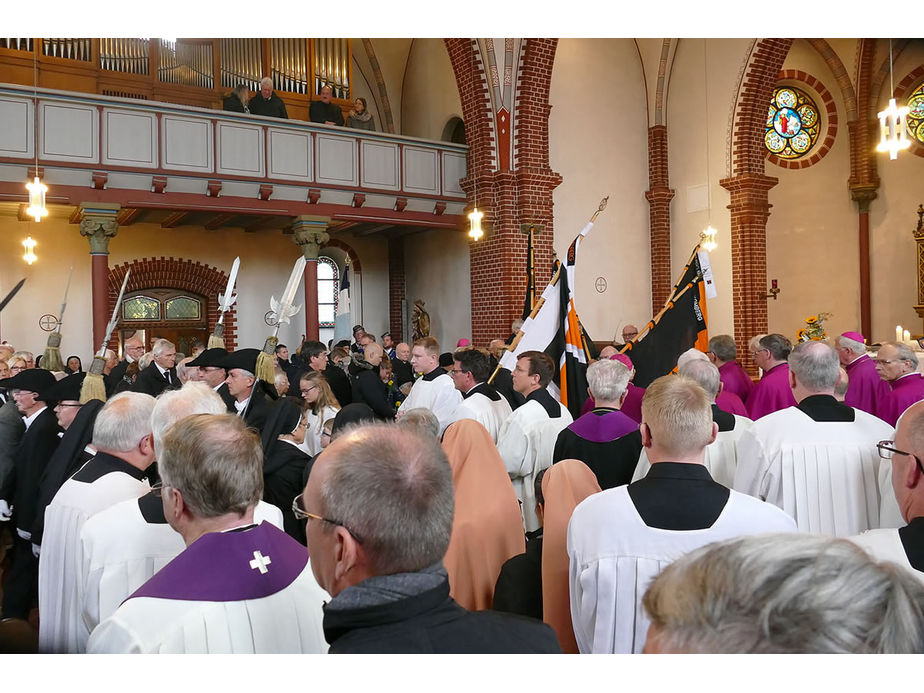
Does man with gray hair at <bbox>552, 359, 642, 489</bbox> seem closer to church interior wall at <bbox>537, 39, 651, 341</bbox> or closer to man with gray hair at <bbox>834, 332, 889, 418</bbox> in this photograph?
man with gray hair at <bbox>834, 332, 889, 418</bbox>

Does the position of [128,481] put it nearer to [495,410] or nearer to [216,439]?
[216,439]

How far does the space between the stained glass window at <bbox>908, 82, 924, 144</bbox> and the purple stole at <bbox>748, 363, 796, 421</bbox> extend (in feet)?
45.2

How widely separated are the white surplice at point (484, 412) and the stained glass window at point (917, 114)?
1540 cm

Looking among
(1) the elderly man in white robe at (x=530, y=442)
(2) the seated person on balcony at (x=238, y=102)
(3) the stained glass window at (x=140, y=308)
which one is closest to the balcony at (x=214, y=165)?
(2) the seated person on balcony at (x=238, y=102)

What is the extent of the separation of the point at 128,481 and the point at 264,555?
121cm

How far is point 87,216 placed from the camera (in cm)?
1180

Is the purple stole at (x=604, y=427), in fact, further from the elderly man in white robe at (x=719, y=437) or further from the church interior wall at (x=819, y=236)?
the church interior wall at (x=819, y=236)

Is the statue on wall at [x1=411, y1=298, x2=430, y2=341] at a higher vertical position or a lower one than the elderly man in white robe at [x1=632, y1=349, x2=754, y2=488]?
higher

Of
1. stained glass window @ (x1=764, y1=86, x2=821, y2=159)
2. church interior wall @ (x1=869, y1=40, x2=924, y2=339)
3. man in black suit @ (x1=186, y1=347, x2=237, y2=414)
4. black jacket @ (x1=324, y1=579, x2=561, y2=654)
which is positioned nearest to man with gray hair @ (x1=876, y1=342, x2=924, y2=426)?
man in black suit @ (x1=186, y1=347, x2=237, y2=414)

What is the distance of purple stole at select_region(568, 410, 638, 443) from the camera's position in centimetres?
412

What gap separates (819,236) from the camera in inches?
709

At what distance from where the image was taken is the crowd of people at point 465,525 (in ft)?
3.28

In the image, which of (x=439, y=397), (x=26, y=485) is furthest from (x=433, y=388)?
(x=26, y=485)

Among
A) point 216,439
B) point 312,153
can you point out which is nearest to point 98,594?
point 216,439
